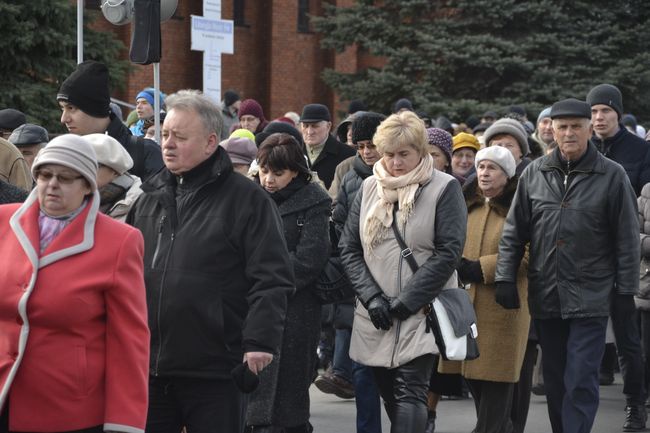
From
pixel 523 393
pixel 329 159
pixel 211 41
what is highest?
pixel 211 41

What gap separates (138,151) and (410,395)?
2220mm

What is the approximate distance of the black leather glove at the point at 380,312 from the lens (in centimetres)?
785

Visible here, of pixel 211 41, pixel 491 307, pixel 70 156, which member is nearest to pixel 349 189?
pixel 491 307

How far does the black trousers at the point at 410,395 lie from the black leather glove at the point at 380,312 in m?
0.26

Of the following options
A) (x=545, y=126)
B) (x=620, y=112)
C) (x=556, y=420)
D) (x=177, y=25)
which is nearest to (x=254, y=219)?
(x=556, y=420)

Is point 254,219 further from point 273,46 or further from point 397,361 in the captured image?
point 273,46

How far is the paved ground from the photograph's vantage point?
406 inches

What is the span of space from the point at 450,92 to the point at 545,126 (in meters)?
17.2

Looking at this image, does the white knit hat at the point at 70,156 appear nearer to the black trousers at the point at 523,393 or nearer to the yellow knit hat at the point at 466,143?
the black trousers at the point at 523,393

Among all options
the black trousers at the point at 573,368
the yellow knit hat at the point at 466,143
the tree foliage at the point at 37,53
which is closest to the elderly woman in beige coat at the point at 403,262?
the black trousers at the point at 573,368

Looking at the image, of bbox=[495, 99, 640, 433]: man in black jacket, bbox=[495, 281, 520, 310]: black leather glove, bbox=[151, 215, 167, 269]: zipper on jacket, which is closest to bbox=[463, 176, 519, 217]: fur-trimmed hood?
bbox=[495, 99, 640, 433]: man in black jacket

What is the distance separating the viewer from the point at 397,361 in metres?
7.84

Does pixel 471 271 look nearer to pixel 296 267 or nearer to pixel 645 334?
pixel 296 267

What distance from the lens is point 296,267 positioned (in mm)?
8055
